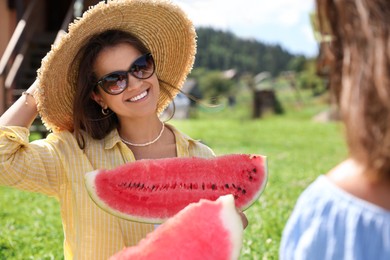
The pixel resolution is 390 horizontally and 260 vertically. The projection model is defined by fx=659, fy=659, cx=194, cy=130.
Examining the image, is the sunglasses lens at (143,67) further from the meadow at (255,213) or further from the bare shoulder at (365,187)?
the bare shoulder at (365,187)

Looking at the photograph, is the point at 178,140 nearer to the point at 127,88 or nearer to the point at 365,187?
the point at 127,88

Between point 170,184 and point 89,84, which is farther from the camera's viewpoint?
A: point 89,84

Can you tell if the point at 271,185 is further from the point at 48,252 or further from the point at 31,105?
the point at 31,105

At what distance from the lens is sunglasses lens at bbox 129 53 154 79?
275 centimetres

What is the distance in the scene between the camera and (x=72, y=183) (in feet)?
8.82

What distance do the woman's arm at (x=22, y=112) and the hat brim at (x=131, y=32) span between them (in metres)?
0.04

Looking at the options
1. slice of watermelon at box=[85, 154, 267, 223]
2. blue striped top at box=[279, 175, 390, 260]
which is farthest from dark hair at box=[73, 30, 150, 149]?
blue striped top at box=[279, 175, 390, 260]

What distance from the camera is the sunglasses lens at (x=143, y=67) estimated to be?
9.02ft

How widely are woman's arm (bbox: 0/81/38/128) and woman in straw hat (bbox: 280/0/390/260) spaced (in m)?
1.62

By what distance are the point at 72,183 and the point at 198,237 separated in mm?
809

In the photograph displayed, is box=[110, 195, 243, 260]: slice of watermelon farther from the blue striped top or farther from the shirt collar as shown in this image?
the shirt collar

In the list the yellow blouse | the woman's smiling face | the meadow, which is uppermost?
the woman's smiling face

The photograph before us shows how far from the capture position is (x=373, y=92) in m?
1.30

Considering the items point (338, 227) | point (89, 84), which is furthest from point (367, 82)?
point (89, 84)
